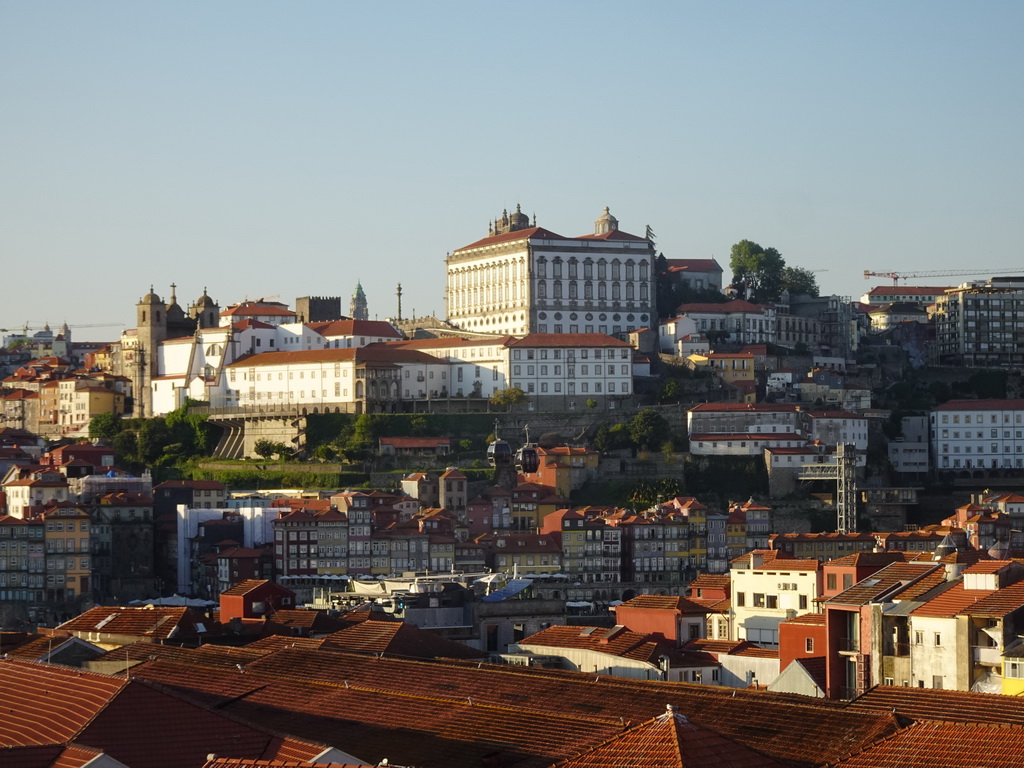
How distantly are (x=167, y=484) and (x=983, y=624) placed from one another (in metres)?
69.6

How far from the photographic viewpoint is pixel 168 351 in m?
131

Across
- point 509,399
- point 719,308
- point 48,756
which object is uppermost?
point 719,308

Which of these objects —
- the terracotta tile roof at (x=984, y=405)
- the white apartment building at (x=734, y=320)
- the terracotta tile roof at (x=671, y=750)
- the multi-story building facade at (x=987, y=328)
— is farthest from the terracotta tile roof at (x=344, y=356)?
the terracotta tile roof at (x=671, y=750)

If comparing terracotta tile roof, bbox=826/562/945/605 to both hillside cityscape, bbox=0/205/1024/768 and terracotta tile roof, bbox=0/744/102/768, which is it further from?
terracotta tile roof, bbox=0/744/102/768

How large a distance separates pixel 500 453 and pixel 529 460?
178 cm

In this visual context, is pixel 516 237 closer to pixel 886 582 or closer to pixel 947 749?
pixel 886 582

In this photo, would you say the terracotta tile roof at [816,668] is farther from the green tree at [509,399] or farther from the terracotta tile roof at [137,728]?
the green tree at [509,399]

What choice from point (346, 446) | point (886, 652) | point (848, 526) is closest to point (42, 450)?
point (346, 446)

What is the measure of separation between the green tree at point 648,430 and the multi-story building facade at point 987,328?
3671 cm

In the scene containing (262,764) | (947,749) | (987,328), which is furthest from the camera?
(987,328)

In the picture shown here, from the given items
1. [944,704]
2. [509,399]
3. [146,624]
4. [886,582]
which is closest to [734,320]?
[509,399]

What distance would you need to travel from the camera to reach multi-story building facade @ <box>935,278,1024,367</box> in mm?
145500

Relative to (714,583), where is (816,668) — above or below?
above

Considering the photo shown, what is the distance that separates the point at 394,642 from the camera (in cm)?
5209
